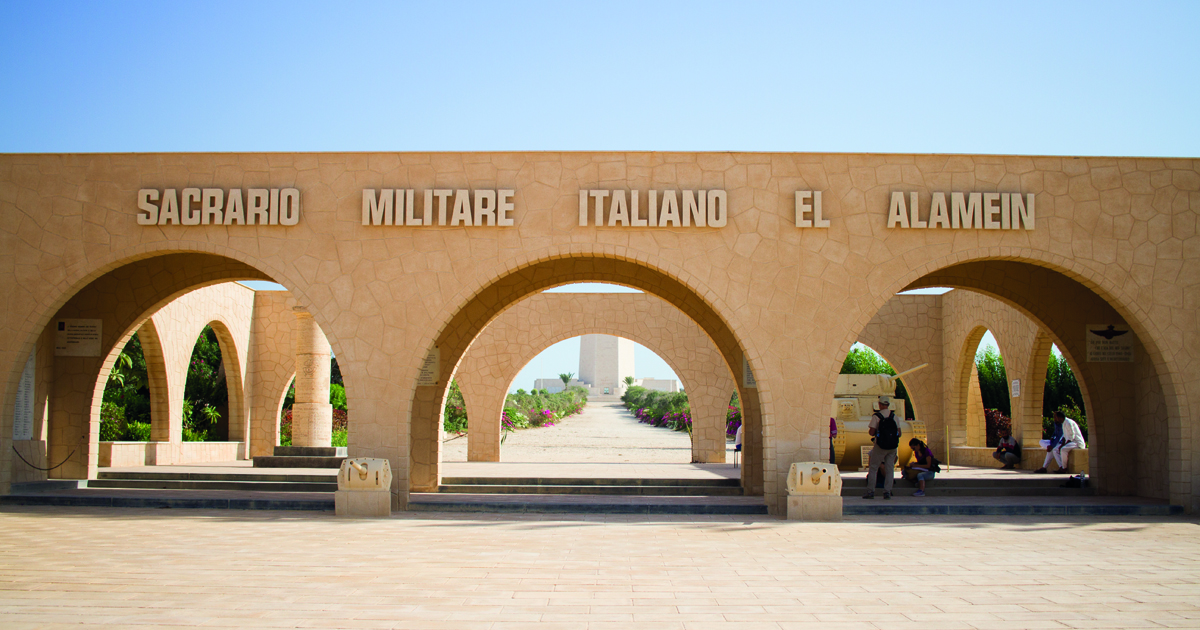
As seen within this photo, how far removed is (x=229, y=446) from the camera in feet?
69.1

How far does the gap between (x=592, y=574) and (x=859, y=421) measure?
10991mm

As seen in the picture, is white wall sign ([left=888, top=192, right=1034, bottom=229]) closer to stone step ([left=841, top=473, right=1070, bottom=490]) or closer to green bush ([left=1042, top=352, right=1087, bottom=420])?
stone step ([left=841, top=473, right=1070, bottom=490])

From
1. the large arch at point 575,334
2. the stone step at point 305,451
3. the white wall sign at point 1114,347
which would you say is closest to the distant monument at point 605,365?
the large arch at point 575,334

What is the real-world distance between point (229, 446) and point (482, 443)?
5919mm

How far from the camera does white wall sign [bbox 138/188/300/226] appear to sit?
36.0ft

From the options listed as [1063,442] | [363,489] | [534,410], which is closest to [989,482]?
[1063,442]

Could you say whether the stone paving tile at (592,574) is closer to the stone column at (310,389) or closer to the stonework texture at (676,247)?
the stonework texture at (676,247)

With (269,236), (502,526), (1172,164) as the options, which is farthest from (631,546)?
(1172,164)

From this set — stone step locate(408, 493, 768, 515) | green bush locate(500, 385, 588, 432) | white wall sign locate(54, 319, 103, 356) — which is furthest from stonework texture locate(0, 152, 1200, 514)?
green bush locate(500, 385, 588, 432)

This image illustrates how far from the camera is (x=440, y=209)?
10961mm

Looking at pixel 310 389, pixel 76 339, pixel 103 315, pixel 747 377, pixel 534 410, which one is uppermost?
pixel 103 315

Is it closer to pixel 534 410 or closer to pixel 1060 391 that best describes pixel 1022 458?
pixel 1060 391

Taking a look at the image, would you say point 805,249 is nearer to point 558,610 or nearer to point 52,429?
point 558,610

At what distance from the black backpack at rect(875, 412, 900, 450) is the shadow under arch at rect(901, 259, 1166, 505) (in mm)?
2188
